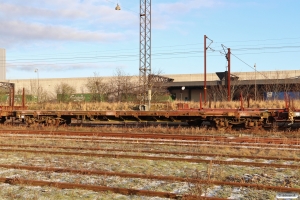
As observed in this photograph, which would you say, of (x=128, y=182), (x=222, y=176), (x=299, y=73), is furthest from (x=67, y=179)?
(x=299, y=73)

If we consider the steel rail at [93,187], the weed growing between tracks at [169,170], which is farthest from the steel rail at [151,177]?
the steel rail at [93,187]

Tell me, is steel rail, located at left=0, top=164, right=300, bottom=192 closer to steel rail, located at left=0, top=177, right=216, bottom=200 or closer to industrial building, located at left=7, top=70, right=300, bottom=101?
steel rail, located at left=0, top=177, right=216, bottom=200

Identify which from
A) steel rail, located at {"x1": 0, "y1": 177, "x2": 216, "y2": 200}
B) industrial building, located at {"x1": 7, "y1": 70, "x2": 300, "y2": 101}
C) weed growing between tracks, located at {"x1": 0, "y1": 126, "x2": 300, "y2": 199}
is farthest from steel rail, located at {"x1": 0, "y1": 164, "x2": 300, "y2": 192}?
Answer: industrial building, located at {"x1": 7, "y1": 70, "x2": 300, "y2": 101}

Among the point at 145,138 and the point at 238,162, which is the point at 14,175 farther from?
the point at 145,138

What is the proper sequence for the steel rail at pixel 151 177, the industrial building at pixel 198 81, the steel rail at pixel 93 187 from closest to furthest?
the steel rail at pixel 93 187, the steel rail at pixel 151 177, the industrial building at pixel 198 81

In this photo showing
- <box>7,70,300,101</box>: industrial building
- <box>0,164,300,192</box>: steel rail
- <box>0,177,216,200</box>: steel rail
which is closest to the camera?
<box>0,177,216,200</box>: steel rail

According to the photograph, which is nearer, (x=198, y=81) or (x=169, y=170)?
(x=169, y=170)

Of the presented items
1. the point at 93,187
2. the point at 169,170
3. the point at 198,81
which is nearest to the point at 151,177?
the point at 169,170

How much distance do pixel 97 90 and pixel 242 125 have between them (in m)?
32.8

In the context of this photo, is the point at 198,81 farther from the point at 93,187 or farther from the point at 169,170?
the point at 93,187

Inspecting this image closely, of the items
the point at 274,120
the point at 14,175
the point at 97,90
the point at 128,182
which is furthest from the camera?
the point at 97,90

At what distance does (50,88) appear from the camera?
75250 millimetres

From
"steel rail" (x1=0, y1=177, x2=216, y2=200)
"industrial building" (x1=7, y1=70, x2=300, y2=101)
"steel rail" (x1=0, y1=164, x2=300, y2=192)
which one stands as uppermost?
"industrial building" (x1=7, y1=70, x2=300, y2=101)

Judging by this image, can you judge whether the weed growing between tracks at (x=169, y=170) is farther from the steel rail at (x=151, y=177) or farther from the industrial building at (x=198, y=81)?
the industrial building at (x=198, y=81)
